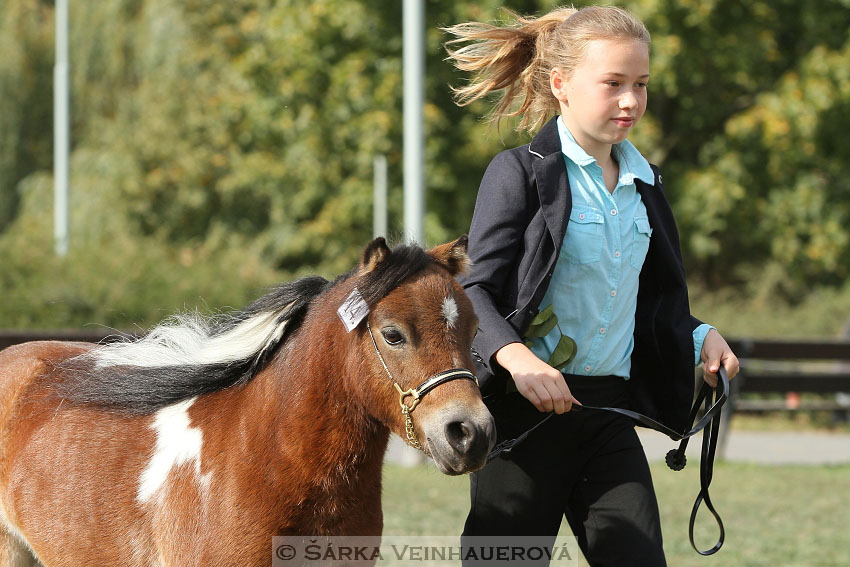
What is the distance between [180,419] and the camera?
3.70 meters

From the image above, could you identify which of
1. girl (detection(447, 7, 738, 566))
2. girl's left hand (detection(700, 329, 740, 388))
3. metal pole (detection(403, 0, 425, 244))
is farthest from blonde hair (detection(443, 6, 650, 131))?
metal pole (detection(403, 0, 425, 244))

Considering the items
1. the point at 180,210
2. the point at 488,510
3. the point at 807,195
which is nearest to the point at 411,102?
the point at 488,510

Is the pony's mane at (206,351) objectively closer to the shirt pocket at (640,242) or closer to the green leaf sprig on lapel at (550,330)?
the green leaf sprig on lapel at (550,330)

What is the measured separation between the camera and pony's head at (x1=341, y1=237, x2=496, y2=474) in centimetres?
307

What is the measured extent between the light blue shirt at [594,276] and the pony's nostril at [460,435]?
0.64 m

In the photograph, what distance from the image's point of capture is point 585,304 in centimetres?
364

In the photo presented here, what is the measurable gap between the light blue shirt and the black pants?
0.11m

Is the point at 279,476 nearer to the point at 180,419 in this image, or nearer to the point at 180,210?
the point at 180,419

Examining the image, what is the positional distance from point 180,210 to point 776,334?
15709 millimetres

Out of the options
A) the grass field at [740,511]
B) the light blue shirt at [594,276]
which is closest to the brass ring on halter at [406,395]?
the light blue shirt at [594,276]

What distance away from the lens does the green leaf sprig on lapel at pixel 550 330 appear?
3551 millimetres

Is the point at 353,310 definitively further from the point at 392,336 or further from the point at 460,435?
the point at 460,435

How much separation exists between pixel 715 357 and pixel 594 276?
0.52m

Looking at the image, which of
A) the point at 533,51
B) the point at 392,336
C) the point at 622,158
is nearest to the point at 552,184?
the point at 622,158
